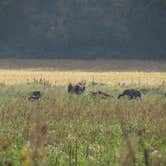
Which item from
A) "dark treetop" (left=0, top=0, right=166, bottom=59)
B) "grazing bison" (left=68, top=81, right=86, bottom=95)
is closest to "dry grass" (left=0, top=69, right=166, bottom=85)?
"grazing bison" (left=68, top=81, right=86, bottom=95)

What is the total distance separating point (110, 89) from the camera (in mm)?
23984

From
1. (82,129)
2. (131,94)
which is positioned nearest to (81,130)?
(82,129)

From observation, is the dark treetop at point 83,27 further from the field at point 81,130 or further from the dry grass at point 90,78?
the field at point 81,130

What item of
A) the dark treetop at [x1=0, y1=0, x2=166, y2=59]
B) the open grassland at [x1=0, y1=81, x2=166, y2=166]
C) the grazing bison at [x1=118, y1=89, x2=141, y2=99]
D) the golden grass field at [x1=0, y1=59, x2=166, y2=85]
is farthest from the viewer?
the dark treetop at [x1=0, y1=0, x2=166, y2=59]

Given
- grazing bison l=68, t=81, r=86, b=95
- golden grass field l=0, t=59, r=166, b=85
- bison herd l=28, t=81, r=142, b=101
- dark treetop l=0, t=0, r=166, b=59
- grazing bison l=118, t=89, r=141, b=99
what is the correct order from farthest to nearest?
dark treetop l=0, t=0, r=166, b=59 → golden grass field l=0, t=59, r=166, b=85 → grazing bison l=68, t=81, r=86, b=95 → grazing bison l=118, t=89, r=141, b=99 → bison herd l=28, t=81, r=142, b=101

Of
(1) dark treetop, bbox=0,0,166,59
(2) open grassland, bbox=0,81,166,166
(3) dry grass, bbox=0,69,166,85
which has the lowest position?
(2) open grassland, bbox=0,81,166,166

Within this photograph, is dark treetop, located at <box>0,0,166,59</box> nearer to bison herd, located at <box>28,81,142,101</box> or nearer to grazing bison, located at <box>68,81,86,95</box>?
grazing bison, located at <box>68,81,86,95</box>

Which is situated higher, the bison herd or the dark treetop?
the dark treetop

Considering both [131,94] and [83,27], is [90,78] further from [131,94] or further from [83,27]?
[83,27]

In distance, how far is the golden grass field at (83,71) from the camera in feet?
96.3

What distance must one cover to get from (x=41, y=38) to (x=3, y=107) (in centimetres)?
3429

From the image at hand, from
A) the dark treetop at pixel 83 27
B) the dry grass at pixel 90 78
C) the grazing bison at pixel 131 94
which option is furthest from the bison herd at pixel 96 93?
the dark treetop at pixel 83 27

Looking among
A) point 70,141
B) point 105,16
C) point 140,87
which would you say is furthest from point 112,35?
point 70,141

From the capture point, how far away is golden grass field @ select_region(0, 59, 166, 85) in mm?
29359
